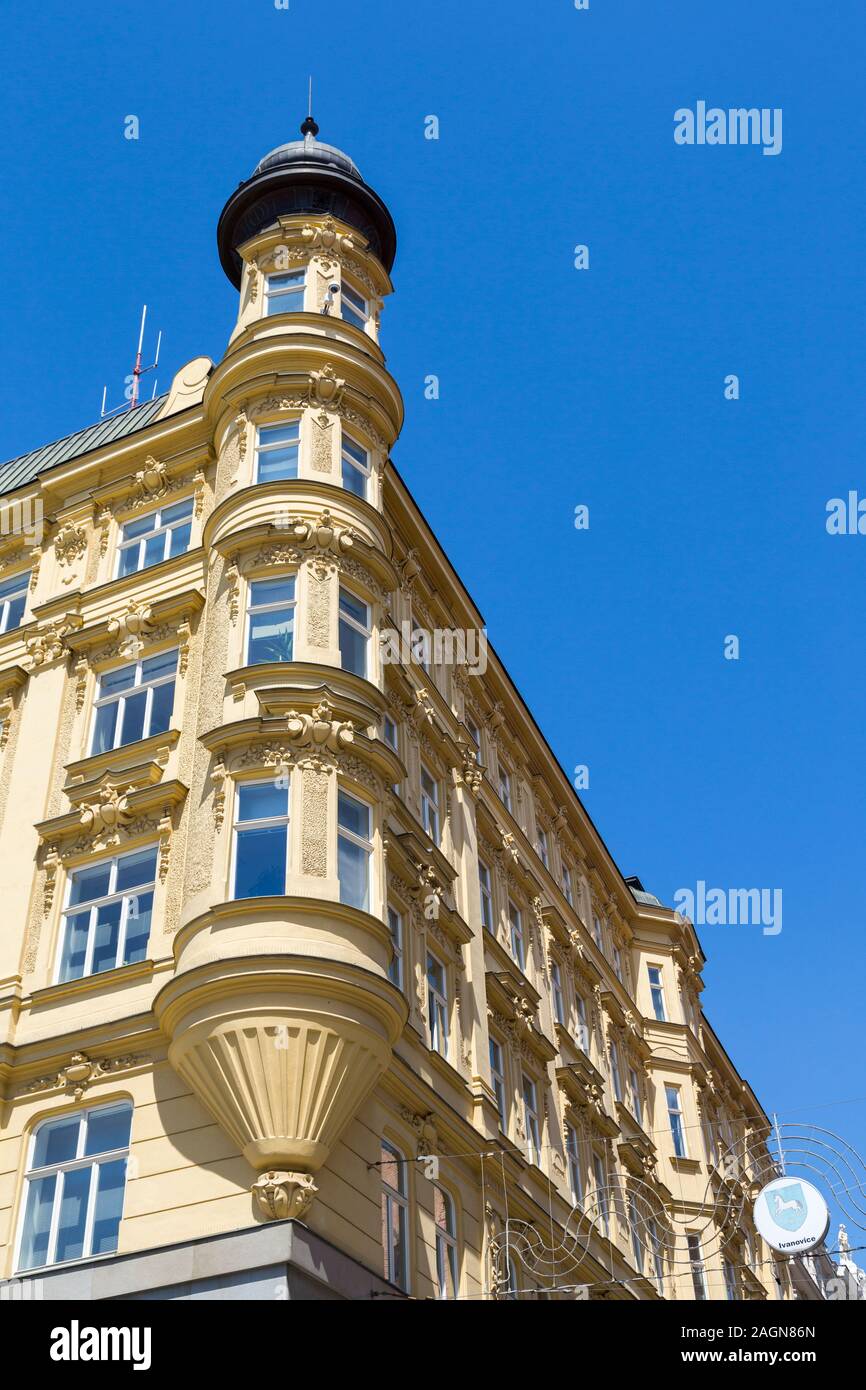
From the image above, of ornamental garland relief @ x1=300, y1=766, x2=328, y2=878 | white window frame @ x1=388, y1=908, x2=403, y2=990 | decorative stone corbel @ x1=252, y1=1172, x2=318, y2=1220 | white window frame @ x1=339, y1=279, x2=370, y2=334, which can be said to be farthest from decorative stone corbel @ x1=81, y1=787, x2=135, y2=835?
white window frame @ x1=339, y1=279, x2=370, y2=334

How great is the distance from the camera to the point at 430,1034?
2520 cm

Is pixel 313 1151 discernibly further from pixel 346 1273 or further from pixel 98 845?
pixel 98 845

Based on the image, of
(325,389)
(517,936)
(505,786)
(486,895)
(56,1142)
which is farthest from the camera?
(505,786)

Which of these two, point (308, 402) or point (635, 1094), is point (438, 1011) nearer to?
point (308, 402)

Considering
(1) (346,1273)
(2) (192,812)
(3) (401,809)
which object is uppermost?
(3) (401,809)

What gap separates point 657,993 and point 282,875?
28.7m

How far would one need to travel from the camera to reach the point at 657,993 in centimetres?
4709

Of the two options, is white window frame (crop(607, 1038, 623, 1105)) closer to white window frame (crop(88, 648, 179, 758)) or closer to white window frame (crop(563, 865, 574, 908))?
white window frame (crop(563, 865, 574, 908))

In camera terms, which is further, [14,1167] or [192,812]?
[192,812]

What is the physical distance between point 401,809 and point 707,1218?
22190 mm

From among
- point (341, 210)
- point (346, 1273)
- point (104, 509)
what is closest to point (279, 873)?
point (346, 1273)

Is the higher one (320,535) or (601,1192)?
(320,535)

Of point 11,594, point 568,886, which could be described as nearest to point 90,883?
point 11,594
